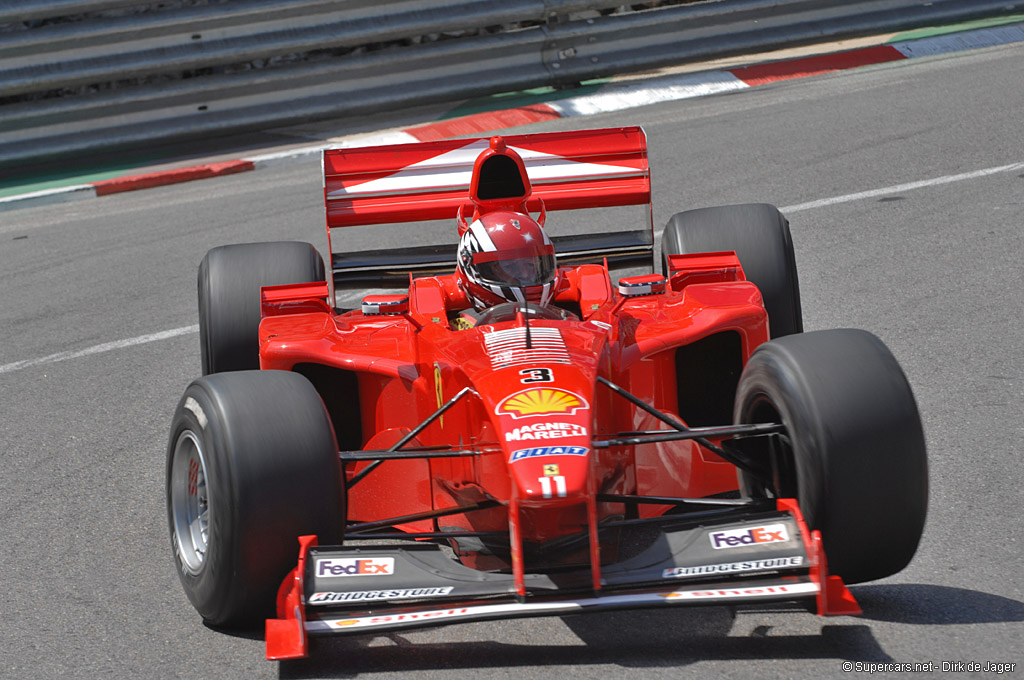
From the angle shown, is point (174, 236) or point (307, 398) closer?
point (307, 398)

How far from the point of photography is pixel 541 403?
3965 millimetres

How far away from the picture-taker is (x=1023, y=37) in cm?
1390

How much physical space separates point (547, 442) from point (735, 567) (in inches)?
24.3

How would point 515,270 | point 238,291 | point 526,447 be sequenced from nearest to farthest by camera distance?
point 526,447, point 515,270, point 238,291

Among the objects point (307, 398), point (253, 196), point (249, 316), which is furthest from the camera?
point (253, 196)

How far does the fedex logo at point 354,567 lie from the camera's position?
3.78 m

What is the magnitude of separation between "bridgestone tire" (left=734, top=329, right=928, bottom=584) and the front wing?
0.45 feet

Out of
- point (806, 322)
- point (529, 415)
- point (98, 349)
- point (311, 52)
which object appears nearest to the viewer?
point (529, 415)

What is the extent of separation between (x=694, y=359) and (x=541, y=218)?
1.14m

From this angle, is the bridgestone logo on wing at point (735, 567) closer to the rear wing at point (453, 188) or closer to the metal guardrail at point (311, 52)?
the rear wing at point (453, 188)

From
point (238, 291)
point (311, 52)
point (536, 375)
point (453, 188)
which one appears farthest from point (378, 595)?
point (311, 52)

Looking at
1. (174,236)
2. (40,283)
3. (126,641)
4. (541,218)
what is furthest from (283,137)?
(126,641)

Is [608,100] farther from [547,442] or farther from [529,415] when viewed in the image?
[547,442]

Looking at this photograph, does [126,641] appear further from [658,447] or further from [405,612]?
[658,447]
